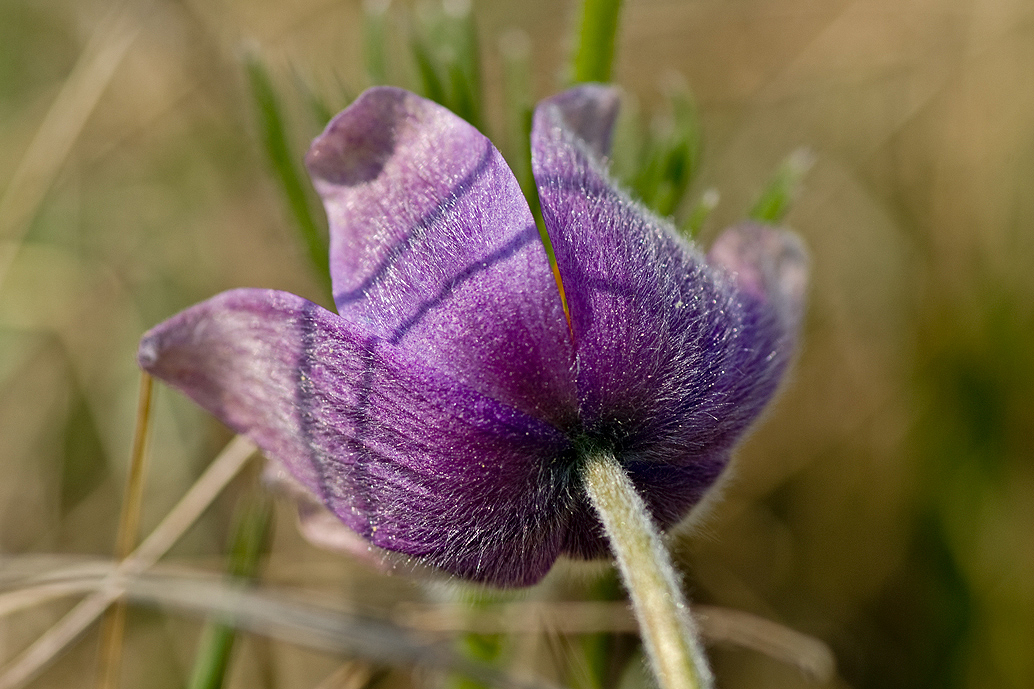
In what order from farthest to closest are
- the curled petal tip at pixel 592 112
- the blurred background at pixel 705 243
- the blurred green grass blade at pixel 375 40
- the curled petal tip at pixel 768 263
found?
the blurred background at pixel 705 243 → the blurred green grass blade at pixel 375 40 → the curled petal tip at pixel 768 263 → the curled petal tip at pixel 592 112

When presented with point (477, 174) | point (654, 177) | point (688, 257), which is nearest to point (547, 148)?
point (477, 174)

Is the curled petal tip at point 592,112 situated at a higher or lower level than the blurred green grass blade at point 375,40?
higher

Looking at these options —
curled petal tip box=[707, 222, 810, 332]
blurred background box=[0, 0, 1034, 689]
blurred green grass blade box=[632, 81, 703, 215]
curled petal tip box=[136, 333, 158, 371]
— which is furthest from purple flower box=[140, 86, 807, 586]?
blurred background box=[0, 0, 1034, 689]

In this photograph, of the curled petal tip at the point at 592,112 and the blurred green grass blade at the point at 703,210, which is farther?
the blurred green grass blade at the point at 703,210

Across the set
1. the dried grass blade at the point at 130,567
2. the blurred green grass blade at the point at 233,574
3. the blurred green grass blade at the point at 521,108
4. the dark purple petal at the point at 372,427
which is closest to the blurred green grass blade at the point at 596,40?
the blurred green grass blade at the point at 521,108

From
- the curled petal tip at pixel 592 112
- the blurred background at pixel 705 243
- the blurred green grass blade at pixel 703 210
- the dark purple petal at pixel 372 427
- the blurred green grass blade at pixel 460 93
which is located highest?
the curled petal tip at pixel 592 112

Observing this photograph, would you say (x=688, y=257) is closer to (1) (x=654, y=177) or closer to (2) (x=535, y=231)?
(2) (x=535, y=231)

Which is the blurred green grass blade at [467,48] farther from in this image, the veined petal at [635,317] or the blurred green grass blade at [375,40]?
the veined petal at [635,317]
